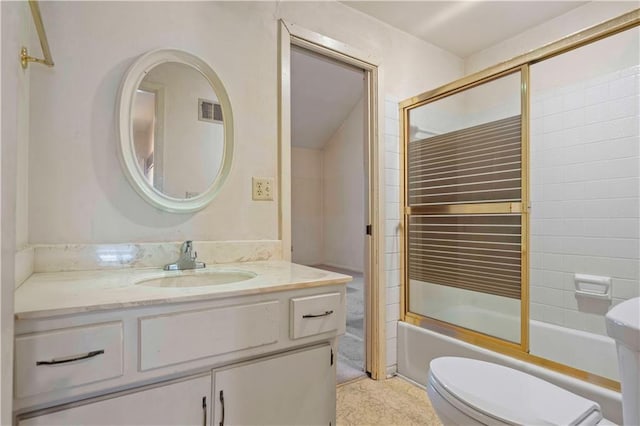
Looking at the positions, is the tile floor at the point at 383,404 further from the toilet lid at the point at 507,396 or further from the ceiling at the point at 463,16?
the ceiling at the point at 463,16

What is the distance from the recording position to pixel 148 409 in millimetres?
860

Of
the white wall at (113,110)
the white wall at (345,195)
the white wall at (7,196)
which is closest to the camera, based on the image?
the white wall at (7,196)

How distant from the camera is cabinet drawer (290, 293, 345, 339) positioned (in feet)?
3.54

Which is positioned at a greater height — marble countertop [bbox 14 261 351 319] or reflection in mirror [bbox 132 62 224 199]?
reflection in mirror [bbox 132 62 224 199]

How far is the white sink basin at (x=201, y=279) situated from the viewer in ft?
4.02

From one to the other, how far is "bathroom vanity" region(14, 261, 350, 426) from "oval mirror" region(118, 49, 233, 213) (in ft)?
1.23

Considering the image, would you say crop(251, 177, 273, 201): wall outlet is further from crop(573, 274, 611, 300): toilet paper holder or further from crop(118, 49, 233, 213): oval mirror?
crop(573, 274, 611, 300): toilet paper holder

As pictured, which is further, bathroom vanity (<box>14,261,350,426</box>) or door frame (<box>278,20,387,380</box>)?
door frame (<box>278,20,387,380</box>)

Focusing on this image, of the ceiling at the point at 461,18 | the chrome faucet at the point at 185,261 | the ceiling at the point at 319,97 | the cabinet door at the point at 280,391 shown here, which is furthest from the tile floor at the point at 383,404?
the ceiling at the point at 319,97

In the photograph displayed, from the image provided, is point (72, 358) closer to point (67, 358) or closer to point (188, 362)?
point (67, 358)

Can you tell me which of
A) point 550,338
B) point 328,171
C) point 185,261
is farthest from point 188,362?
point 328,171

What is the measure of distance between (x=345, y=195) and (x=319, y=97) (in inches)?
70.8

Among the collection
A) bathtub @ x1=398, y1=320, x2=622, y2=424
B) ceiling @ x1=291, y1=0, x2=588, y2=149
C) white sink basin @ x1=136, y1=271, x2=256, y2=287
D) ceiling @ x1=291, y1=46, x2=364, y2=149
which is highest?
ceiling @ x1=291, y1=46, x2=364, y2=149

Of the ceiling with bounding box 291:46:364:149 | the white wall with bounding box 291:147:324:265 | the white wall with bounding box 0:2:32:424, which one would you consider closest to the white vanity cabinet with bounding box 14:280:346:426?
the white wall with bounding box 0:2:32:424
